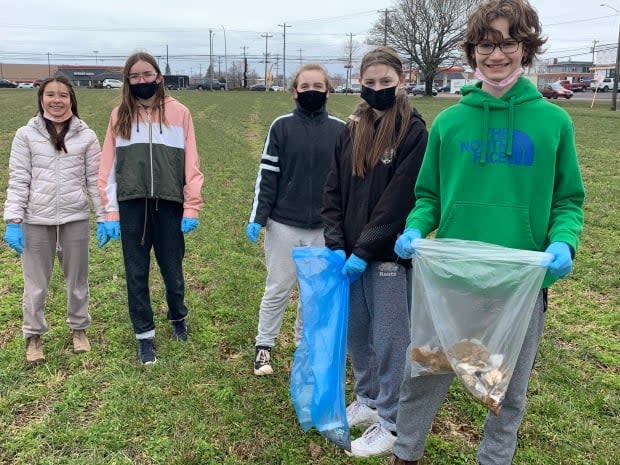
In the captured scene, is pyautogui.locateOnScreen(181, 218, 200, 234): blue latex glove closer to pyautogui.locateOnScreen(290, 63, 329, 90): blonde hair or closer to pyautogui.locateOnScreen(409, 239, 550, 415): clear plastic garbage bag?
pyautogui.locateOnScreen(290, 63, 329, 90): blonde hair

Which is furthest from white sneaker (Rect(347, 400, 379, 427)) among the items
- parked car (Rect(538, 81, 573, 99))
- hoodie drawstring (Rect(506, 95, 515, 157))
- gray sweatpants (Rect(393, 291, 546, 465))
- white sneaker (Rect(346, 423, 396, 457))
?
parked car (Rect(538, 81, 573, 99))

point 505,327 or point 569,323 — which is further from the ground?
point 505,327

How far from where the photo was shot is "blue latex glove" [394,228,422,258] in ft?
7.28

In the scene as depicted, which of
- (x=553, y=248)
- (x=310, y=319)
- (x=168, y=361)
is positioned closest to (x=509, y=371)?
(x=553, y=248)

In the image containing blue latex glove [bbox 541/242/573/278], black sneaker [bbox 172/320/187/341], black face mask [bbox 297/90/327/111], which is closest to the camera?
blue latex glove [bbox 541/242/573/278]

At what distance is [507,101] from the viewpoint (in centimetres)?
206

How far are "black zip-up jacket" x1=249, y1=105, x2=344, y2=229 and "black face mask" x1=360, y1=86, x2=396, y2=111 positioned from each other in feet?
1.94

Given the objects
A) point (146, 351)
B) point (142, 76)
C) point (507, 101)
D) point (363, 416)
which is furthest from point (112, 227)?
point (507, 101)

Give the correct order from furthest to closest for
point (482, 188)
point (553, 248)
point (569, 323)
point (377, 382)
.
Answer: point (569, 323), point (377, 382), point (482, 188), point (553, 248)

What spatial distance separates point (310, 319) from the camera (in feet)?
8.74

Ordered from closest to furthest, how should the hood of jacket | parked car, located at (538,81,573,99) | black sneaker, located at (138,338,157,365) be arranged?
the hood of jacket → black sneaker, located at (138,338,157,365) → parked car, located at (538,81,573,99)

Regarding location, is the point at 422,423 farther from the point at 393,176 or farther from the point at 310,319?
the point at 393,176

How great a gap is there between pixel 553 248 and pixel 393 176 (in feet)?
2.75

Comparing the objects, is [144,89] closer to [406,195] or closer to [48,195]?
[48,195]
